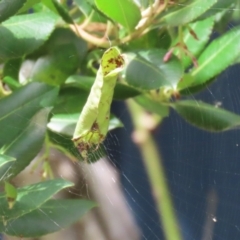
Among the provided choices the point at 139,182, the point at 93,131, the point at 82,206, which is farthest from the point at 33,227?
the point at 139,182

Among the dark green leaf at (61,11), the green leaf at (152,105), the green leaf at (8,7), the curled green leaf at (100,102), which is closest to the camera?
the curled green leaf at (100,102)

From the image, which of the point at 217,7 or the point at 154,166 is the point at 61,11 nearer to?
the point at 217,7

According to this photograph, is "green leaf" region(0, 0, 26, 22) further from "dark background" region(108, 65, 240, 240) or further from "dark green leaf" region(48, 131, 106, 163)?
"dark background" region(108, 65, 240, 240)

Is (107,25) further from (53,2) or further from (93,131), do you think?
(93,131)

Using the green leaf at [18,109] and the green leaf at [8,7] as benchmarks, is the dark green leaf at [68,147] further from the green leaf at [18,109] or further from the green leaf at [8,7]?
the green leaf at [8,7]

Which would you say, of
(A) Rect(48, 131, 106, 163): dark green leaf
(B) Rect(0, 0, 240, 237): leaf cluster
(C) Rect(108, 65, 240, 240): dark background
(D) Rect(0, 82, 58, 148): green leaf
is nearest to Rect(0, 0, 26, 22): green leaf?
(B) Rect(0, 0, 240, 237): leaf cluster

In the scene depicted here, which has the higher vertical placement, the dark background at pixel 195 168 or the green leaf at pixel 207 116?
the green leaf at pixel 207 116

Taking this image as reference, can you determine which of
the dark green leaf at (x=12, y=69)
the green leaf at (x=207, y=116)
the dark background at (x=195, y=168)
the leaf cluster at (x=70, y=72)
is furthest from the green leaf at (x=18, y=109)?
the dark background at (x=195, y=168)
